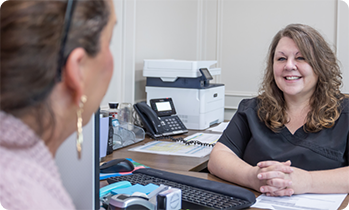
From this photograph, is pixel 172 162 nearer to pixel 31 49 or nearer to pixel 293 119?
pixel 293 119

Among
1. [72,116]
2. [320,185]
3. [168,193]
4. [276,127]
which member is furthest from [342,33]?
[72,116]

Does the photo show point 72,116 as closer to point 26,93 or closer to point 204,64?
point 26,93

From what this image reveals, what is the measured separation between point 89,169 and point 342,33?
10.8ft

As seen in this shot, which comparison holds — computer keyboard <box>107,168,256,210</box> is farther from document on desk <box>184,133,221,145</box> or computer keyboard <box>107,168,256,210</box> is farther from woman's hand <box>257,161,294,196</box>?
document on desk <box>184,133,221,145</box>

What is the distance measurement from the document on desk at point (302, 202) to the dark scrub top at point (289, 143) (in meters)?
0.23

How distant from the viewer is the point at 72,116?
45 cm

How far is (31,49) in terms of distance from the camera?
1.28 feet

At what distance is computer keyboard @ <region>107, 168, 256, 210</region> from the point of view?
106 cm

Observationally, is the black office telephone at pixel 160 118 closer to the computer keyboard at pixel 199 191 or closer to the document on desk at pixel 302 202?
the computer keyboard at pixel 199 191

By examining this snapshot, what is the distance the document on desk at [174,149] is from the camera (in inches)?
71.3

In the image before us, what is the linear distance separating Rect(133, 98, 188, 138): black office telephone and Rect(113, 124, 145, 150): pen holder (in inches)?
4.2

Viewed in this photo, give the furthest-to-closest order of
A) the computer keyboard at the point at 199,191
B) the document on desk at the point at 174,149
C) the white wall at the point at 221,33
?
the white wall at the point at 221,33 < the document on desk at the point at 174,149 < the computer keyboard at the point at 199,191

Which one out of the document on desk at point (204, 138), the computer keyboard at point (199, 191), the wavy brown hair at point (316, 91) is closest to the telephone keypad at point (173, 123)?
the document on desk at point (204, 138)

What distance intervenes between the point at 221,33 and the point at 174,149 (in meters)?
2.30
